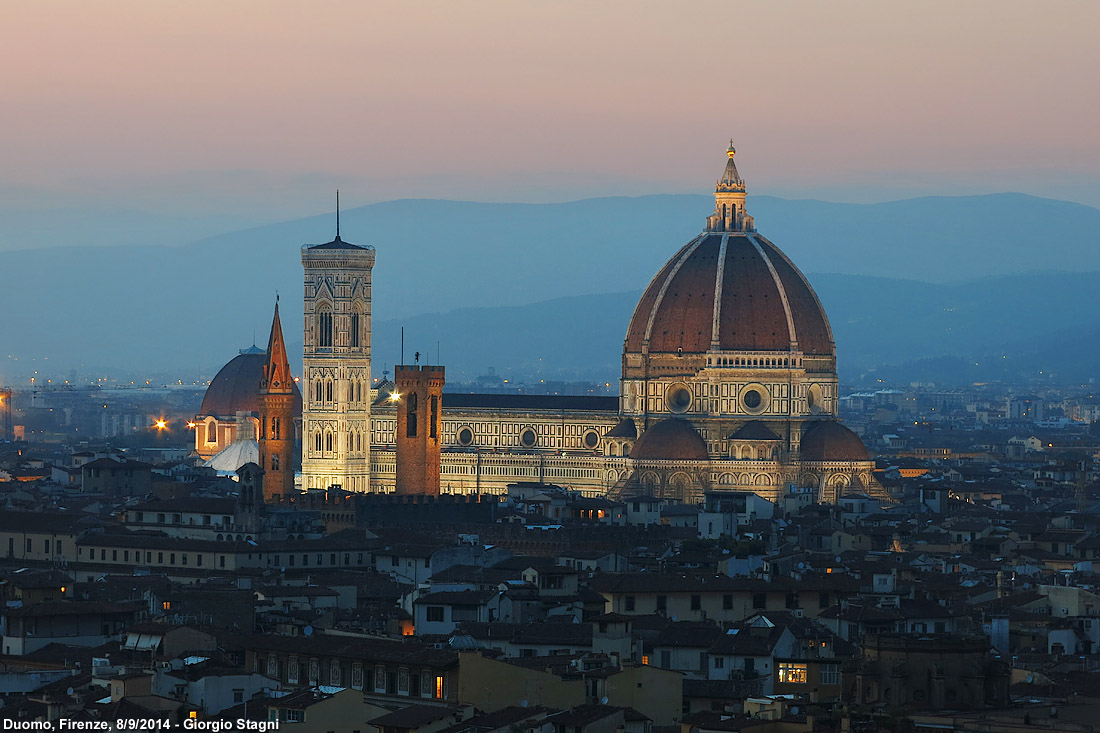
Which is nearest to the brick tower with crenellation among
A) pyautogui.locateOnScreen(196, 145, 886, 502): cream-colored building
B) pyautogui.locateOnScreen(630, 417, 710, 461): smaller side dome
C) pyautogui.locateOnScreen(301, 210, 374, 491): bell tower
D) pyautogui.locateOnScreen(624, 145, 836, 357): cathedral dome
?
pyautogui.locateOnScreen(630, 417, 710, 461): smaller side dome

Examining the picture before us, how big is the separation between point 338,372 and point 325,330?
264 centimetres

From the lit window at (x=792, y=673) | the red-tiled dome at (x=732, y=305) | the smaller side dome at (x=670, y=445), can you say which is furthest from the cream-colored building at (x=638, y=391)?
the lit window at (x=792, y=673)

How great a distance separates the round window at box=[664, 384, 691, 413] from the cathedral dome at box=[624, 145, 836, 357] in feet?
6.80

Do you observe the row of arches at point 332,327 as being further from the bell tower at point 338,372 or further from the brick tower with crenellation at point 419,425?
the brick tower with crenellation at point 419,425

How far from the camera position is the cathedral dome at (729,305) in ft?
584

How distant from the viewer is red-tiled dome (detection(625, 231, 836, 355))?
178125mm

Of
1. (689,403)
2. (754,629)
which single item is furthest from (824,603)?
(689,403)

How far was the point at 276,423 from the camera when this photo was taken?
157500 mm

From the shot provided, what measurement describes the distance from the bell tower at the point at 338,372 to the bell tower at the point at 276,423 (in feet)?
52.9

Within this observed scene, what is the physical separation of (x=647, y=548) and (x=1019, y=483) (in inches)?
2706

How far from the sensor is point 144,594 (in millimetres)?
86188

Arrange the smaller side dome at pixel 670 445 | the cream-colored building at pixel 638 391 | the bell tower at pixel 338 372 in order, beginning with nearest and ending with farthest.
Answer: the smaller side dome at pixel 670 445 → the cream-colored building at pixel 638 391 → the bell tower at pixel 338 372

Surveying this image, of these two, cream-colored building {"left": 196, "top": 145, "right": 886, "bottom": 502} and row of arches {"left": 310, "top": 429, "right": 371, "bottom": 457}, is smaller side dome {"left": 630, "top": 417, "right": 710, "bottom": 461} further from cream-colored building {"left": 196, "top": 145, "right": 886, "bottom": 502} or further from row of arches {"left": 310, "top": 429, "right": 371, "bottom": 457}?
row of arches {"left": 310, "top": 429, "right": 371, "bottom": 457}

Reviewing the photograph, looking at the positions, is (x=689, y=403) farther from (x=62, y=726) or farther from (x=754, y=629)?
(x=62, y=726)
